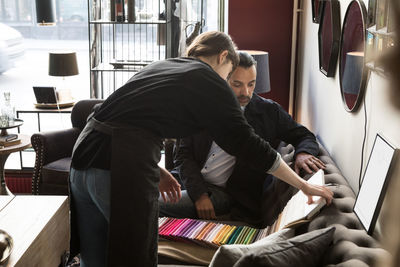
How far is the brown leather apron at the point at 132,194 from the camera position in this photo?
5.64ft

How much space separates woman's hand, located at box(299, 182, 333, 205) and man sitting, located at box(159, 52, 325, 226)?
51cm

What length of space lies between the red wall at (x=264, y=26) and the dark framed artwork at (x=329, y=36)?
1.38 metres

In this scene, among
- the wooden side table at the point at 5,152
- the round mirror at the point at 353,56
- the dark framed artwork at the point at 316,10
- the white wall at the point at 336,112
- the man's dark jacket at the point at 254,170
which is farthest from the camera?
the wooden side table at the point at 5,152

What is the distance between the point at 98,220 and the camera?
73.7 inches

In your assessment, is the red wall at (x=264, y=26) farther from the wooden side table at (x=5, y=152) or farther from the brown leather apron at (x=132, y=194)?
the brown leather apron at (x=132, y=194)

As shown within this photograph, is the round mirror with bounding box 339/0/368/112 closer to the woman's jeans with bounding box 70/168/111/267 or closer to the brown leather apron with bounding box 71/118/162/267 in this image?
the brown leather apron with bounding box 71/118/162/267

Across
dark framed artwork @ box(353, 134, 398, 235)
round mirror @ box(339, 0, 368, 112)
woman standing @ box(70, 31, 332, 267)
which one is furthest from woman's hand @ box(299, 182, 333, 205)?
round mirror @ box(339, 0, 368, 112)

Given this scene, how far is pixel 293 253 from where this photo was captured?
131 cm

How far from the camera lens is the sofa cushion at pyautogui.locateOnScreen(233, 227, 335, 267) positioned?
1.23 m

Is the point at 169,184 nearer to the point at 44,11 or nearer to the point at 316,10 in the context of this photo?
the point at 316,10

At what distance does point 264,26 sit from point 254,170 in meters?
1.96

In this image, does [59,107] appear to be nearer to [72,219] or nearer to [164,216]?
[164,216]

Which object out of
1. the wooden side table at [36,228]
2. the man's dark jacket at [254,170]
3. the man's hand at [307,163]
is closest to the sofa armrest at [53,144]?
the wooden side table at [36,228]

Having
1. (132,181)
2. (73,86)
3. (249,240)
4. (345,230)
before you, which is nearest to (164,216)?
(249,240)
